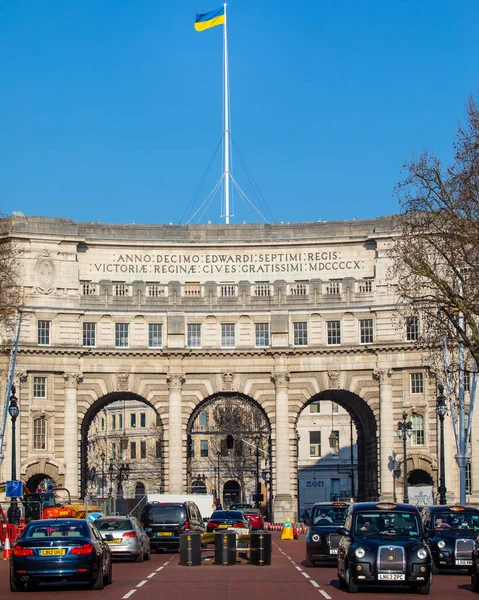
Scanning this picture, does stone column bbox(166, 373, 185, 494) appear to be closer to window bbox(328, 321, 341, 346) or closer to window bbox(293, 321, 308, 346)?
window bbox(293, 321, 308, 346)

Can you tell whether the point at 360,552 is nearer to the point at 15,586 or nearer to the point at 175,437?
the point at 15,586

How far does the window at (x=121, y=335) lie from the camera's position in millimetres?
91500

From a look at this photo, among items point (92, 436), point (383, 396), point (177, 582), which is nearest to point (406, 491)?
point (383, 396)

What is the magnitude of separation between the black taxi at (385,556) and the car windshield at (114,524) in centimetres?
1453

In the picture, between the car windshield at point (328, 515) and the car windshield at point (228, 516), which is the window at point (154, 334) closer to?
the car windshield at point (228, 516)

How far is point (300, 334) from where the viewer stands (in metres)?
91.8

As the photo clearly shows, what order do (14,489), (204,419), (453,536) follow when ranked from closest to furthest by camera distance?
(453,536)
(14,489)
(204,419)

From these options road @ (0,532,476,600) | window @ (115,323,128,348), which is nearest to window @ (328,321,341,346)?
window @ (115,323,128,348)

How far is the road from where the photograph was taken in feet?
105

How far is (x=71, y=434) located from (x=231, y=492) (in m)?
60.5

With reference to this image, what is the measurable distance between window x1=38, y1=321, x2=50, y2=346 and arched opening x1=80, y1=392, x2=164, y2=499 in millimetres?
57413

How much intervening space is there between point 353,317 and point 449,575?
48.4 m

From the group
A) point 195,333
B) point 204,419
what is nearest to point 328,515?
point 195,333

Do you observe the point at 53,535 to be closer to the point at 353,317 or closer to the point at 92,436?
the point at 353,317
